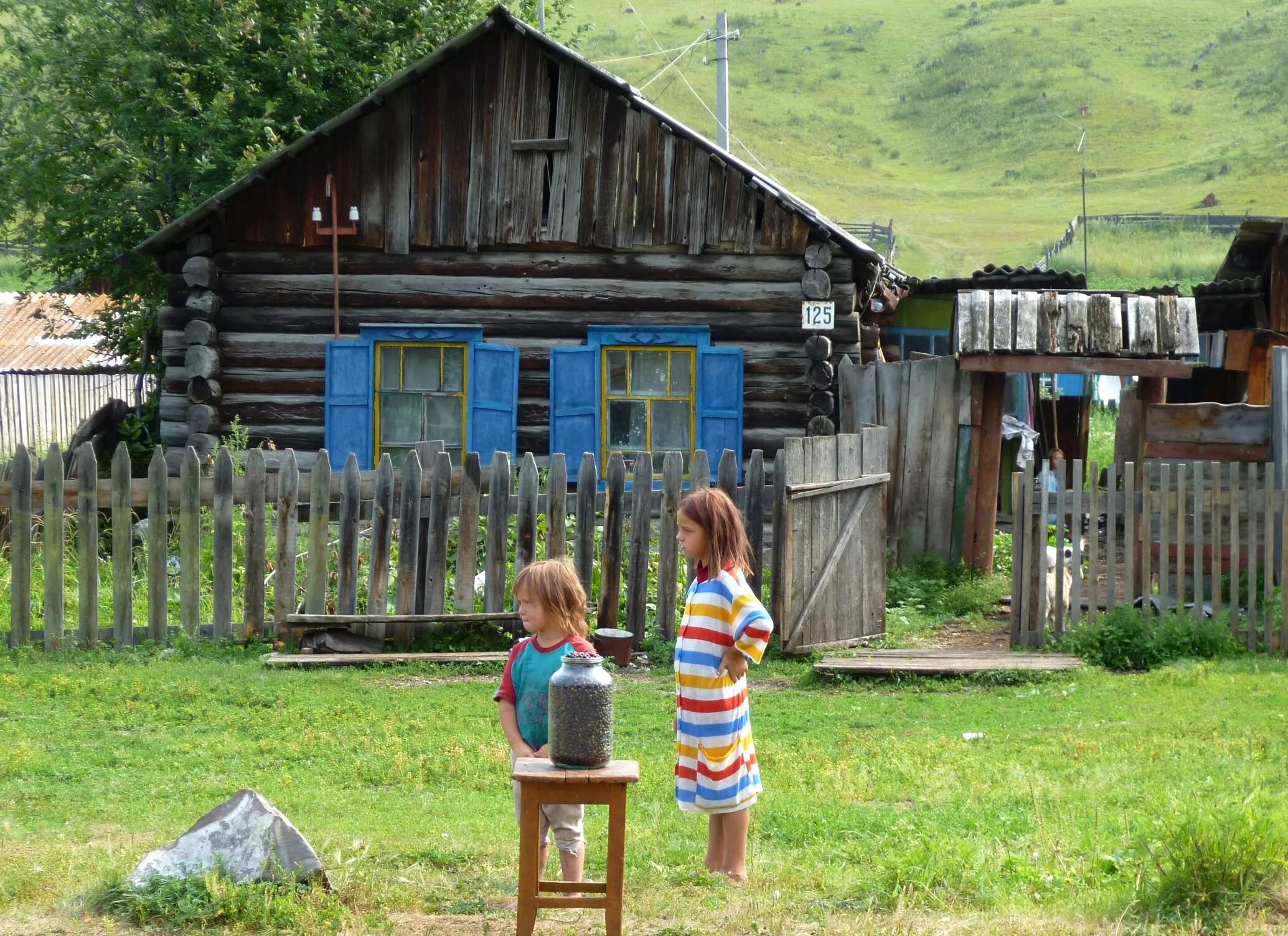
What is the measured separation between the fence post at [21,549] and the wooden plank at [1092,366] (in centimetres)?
780

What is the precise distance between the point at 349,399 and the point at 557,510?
5.33 meters

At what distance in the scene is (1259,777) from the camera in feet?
20.5

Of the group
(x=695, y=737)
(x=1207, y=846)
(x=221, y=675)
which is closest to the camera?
(x=1207, y=846)

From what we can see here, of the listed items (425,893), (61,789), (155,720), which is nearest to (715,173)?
(155,720)

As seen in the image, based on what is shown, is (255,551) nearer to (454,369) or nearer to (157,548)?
(157,548)

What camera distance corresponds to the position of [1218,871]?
14.9 feet

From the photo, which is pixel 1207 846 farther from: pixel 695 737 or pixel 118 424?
pixel 118 424

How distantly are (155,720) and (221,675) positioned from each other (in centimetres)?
116

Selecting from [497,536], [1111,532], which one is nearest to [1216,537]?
[1111,532]

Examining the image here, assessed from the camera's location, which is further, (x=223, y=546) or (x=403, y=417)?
(x=403, y=417)

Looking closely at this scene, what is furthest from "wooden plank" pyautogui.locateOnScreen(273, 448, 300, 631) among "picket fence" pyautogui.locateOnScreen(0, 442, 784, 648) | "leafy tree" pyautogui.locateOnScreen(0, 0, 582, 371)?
"leafy tree" pyautogui.locateOnScreen(0, 0, 582, 371)

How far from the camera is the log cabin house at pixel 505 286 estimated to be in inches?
564

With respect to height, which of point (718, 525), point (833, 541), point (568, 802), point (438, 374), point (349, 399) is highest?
point (438, 374)

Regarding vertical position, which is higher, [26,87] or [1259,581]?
[26,87]
